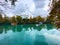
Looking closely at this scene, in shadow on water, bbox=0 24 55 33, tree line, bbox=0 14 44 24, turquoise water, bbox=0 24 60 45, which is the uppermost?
tree line, bbox=0 14 44 24

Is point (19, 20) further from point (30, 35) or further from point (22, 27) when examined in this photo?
point (30, 35)

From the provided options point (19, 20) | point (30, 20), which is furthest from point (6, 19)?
point (30, 20)

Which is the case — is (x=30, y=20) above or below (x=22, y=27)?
above

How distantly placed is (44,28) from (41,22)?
112 millimetres

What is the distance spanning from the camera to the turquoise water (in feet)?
9.77

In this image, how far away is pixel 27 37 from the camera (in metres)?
3.01

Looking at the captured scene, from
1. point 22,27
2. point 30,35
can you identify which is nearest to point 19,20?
point 22,27

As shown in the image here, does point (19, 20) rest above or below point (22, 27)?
above

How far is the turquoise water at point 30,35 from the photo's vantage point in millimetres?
2979

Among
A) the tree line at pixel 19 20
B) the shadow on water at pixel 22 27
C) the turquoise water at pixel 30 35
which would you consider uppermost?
the tree line at pixel 19 20

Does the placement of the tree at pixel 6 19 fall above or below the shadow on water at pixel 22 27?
above

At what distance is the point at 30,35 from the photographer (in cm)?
300

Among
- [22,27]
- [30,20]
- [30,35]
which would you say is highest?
[30,20]

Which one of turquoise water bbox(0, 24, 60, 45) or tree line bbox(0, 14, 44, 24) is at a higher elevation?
tree line bbox(0, 14, 44, 24)
